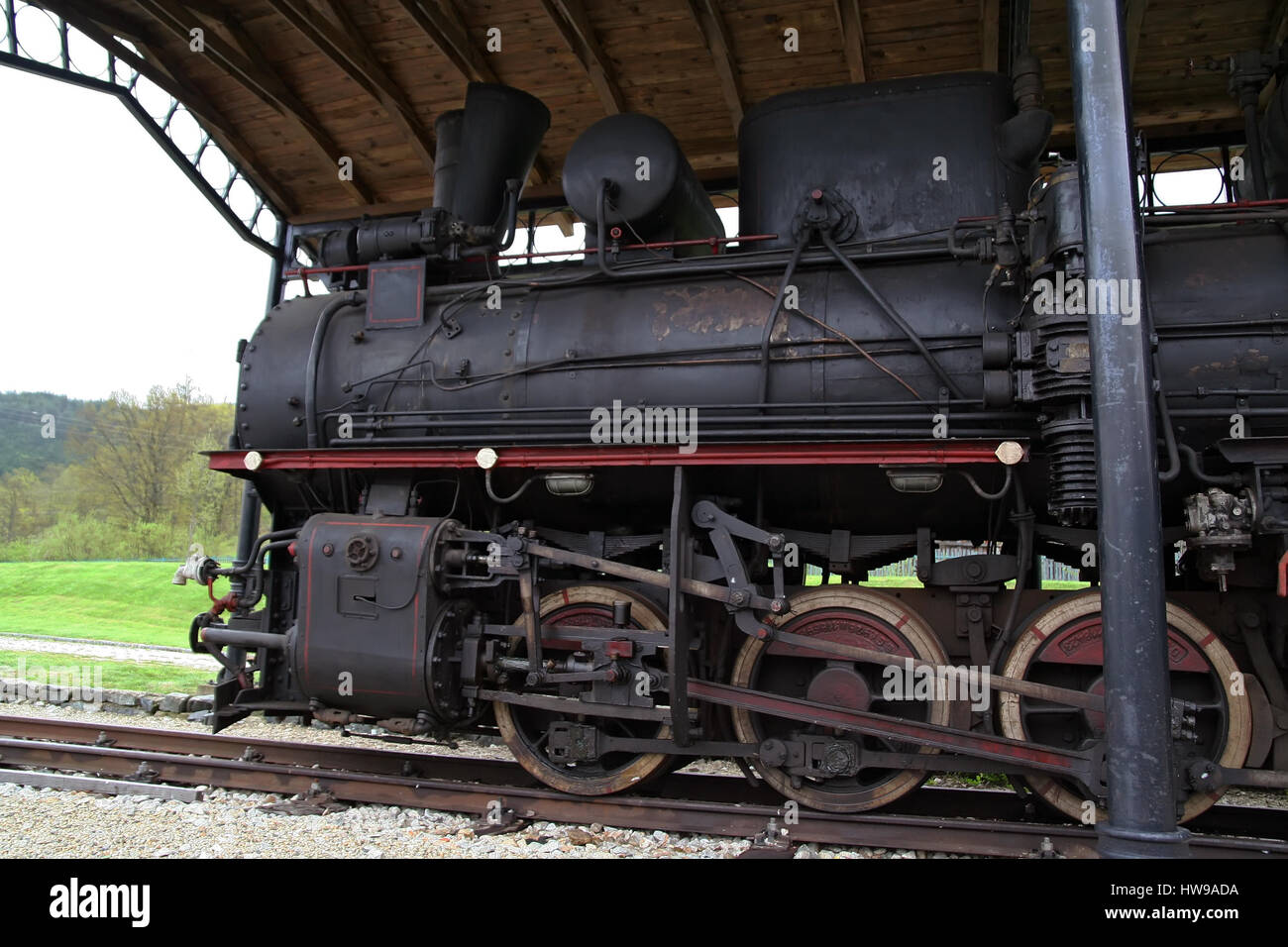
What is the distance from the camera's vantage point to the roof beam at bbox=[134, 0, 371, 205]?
8.26 meters

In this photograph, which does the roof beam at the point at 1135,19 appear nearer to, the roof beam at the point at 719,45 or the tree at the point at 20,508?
the roof beam at the point at 719,45

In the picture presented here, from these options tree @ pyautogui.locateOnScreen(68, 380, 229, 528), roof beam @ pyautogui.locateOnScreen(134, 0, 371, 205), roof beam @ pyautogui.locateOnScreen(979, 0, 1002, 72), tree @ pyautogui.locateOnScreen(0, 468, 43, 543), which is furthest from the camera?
tree @ pyautogui.locateOnScreen(0, 468, 43, 543)

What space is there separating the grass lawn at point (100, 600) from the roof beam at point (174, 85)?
745cm

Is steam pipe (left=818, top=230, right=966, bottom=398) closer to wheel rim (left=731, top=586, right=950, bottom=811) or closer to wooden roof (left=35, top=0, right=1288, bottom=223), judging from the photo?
wheel rim (left=731, top=586, right=950, bottom=811)

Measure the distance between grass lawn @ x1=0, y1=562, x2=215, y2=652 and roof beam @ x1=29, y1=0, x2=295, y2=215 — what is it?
745 centimetres

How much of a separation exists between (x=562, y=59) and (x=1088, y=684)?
7.41 meters

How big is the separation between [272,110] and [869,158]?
7.00m

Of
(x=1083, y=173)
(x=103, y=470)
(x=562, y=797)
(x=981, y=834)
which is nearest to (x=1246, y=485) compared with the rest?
(x=1083, y=173)

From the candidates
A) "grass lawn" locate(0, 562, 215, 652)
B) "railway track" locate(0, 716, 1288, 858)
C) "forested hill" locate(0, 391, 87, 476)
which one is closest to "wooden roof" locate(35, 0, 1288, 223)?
"railway track" locate(0, 716, 1288, 858)

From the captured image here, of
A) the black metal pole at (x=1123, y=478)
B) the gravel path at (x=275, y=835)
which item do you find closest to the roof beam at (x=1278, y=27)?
the black metal pole at (x=1123, y=478)

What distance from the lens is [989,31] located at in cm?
763

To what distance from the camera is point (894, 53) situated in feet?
27.2

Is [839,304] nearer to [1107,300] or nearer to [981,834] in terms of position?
[1107,300]

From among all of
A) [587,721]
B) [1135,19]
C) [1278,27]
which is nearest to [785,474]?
[587,721]
